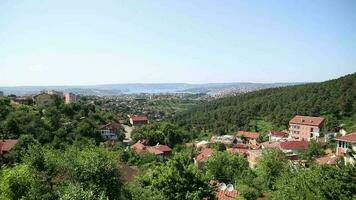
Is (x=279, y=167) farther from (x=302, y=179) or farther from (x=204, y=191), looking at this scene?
(x=204, y=191)

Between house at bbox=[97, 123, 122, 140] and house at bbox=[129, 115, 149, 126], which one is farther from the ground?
house at bbox=[97, 123, 122, 140]

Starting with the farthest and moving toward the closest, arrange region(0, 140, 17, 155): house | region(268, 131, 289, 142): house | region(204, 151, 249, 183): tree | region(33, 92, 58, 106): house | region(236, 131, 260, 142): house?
Result: 1. region(33, 92, 58, 106): house
2. region(236, 131, 260, 142): house
3. region(268, 131, 289, 142): house
4. region(0, 140, 17, 155): house
5. region(204, 151, 249, 183): tree

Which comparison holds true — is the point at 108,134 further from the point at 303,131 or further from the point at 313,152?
the point at 303,131

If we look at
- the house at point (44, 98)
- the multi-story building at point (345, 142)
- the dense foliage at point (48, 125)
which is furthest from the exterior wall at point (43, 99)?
the multi-story building at point (345, 142)

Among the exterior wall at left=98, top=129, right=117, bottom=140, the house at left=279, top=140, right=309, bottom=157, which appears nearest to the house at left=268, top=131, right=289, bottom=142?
the house at left=279, top=140, right=309, bottom=157

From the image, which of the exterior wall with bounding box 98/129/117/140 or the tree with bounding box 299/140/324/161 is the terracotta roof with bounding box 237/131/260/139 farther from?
the exterior wall with bounding box 98/129/117/140

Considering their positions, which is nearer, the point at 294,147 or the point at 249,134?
the point at 294,147

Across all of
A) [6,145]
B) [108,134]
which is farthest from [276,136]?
[6,145]

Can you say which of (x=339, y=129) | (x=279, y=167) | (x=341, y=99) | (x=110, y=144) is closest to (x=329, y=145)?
(x=339, y=129)
